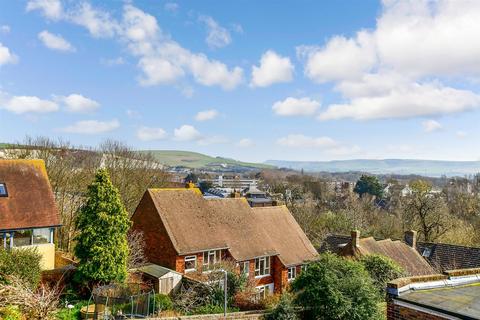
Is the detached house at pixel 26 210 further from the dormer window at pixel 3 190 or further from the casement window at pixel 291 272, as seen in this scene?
the casement window at pixel 291 272

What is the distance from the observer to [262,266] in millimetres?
28516

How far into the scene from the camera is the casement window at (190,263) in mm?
25172

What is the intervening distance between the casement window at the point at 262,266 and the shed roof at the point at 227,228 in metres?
0.63

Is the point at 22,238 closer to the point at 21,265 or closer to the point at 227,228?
the point at 21,265

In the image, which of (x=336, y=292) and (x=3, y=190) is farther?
(x=3, y=190)

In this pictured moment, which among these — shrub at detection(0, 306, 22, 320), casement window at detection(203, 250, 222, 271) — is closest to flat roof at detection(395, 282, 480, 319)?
shrub at detection(0, 306, 22, 320)

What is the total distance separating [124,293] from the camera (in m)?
19.2

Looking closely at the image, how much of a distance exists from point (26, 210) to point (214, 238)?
1200 cm

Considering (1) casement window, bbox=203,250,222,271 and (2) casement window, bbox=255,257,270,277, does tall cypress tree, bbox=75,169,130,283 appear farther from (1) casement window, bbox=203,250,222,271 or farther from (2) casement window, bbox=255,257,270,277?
(2) casement window, bbox=255,257,270,277

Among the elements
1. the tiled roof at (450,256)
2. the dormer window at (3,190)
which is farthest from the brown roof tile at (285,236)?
the dormer window at (3,190)

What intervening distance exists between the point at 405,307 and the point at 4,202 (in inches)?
878

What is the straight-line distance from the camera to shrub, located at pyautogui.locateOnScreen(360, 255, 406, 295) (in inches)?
883

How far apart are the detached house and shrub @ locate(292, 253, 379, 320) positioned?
15.5 m

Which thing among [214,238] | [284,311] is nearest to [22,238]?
[214,238]
